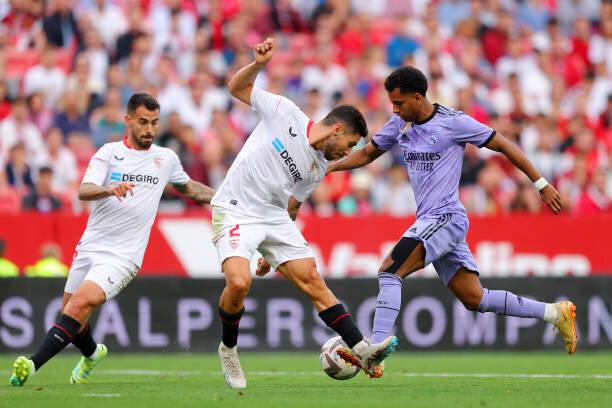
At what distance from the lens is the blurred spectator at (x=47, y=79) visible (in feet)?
65.9

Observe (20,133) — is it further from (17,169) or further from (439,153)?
(439,153)

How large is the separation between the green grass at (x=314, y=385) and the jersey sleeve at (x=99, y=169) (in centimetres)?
179

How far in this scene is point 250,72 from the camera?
1045 centimetres

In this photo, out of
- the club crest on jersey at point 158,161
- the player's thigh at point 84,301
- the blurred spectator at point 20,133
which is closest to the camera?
the player's thigh at point 84,301

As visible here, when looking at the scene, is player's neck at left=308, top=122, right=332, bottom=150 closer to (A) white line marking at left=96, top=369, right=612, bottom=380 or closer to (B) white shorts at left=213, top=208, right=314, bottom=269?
(B) white shorts at left=213, top=208, right=314, bottom=269

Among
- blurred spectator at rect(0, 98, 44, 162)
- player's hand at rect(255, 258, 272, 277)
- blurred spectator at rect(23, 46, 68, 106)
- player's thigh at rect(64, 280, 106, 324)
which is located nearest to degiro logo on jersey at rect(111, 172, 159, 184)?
player's thigh at rect(64, 280, 106, 324)

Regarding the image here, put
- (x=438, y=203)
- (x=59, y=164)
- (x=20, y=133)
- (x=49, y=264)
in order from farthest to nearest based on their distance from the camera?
(x=20, y=133), (x=59, y=164), (x=49, y=264), (x=438, y=203)

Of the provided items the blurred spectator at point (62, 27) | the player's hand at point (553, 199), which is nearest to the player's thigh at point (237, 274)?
the player's hand at point (553, 199)

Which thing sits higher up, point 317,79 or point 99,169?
point 317,79

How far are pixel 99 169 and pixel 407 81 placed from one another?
2793mm

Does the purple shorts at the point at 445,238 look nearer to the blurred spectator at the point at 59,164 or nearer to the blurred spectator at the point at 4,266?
the blurred spectator at the point at 4,266

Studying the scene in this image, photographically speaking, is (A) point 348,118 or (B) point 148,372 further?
(B) point 148,372

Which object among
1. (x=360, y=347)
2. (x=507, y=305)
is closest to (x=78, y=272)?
(x=360, y=347)

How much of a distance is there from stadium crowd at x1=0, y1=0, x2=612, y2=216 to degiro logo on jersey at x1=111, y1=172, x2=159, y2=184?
6.82 metres
